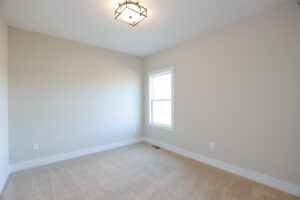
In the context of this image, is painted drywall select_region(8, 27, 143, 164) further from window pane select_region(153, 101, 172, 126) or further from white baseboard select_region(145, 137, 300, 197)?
white baseboard select_region(145, 137, 300, 197)

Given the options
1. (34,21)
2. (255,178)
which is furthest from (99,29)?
(255,178)

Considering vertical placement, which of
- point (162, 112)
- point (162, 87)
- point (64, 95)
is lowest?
point (162, 112)

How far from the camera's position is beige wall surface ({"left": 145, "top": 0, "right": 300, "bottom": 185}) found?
203 centimetres

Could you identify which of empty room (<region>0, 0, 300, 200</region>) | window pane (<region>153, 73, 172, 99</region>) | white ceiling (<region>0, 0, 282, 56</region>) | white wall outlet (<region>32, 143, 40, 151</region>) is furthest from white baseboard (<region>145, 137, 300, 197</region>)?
white wall outlet (<region>32, 143, 40, 151</region>)

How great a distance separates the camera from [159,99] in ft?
13.9

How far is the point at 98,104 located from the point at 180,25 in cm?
270

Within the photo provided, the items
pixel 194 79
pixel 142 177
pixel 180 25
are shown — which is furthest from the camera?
pixel 194 79

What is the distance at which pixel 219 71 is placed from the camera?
2797 millimetres

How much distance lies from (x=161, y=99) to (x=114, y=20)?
7.77ft

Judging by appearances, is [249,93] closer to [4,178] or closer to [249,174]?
[249,174]

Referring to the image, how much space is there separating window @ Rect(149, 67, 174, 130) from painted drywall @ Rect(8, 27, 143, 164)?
663 millimetres

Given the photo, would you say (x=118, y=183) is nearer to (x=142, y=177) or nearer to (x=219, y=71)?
(x=142, y=177)

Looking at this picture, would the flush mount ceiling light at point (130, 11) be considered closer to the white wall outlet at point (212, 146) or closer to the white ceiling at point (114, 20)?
the white ceiling at point (114, 20)

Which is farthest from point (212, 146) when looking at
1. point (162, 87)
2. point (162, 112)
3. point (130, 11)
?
point (130, 11)
